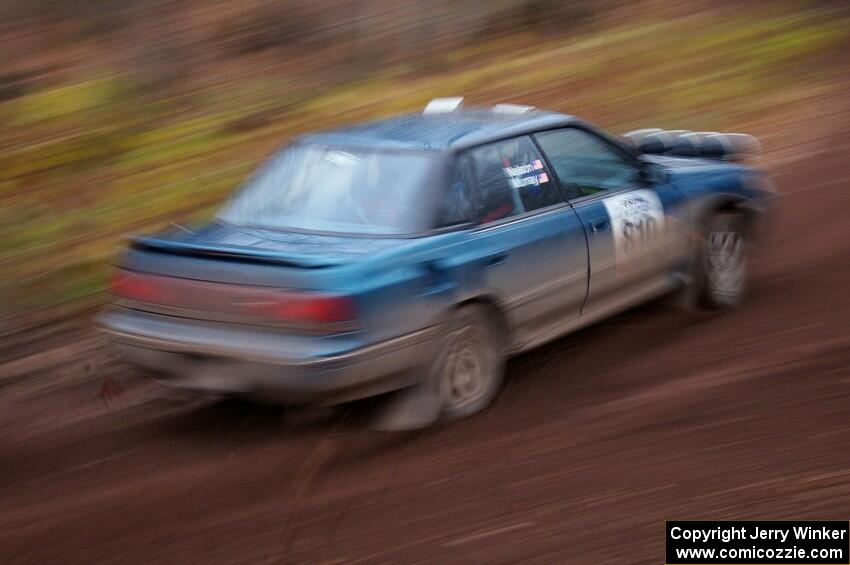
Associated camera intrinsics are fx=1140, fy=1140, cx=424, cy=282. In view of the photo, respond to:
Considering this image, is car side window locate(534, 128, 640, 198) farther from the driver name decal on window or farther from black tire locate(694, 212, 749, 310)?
black tire locate(694, 212, 749, 310)

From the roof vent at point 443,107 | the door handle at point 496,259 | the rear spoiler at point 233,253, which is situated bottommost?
the door handle at point 496,259

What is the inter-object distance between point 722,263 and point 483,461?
2.85m

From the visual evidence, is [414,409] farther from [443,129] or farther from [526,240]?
[443,129]

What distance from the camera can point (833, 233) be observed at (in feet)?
28.2

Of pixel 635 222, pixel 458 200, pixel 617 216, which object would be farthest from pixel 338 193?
pixel 635 222

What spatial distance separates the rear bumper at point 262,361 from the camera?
494cm

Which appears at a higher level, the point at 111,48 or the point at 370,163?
the point at 111,48

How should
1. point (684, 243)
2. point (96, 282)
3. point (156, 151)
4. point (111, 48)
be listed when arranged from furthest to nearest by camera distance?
point (111, 48), point (156, 151), point (96, 282), point (684, 243)

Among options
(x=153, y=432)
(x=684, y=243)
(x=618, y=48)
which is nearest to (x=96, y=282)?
(x=153, y=432)

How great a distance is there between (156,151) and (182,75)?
7.49 feet

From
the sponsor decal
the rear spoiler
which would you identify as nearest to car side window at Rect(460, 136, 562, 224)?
the sponsor decal

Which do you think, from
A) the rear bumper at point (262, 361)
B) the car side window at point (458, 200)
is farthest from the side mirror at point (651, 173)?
the rear bumper at point (262, 361)

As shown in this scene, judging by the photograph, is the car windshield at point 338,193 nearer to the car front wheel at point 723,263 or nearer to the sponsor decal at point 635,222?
the sponsor decal at point 635,222

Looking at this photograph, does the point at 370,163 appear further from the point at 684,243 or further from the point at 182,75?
the point at 182,75
